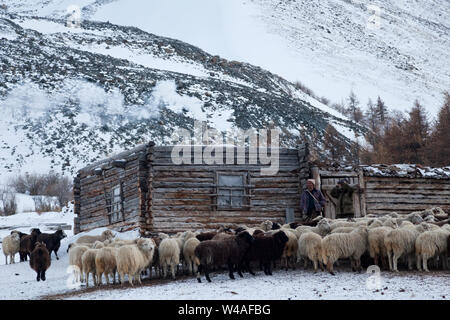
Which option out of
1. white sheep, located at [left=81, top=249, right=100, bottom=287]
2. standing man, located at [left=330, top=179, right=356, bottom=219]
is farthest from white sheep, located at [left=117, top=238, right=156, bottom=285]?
standing man, located at [left=330, top=179, right=356, bottom=219]

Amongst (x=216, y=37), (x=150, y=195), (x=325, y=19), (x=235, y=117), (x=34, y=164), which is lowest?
(x=150, y=195)

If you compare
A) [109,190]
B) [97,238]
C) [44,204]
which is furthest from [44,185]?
[97,238]

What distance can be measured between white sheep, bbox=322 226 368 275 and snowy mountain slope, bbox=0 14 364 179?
34.2 meters

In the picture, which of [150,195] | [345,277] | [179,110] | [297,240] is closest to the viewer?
[345,277]

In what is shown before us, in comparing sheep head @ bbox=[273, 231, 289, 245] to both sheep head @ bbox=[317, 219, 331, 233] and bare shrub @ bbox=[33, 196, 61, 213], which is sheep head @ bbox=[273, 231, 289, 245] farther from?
bare shrub @ bbox=[33, 196, 61, 213]

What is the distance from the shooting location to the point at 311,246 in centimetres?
1114

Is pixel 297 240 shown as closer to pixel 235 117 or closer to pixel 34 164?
pixel 34 164

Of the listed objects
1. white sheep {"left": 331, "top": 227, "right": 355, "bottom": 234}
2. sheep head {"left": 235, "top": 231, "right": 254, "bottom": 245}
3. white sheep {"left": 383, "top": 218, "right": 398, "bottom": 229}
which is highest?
white sheep {"left": 383, "top": 218, "right": 398, "bottom": 229}

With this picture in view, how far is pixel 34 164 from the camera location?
141ft

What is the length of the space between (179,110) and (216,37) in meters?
48.3

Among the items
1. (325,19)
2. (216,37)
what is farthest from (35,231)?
(325,19)

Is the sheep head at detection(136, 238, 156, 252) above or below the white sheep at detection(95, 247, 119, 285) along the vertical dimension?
above

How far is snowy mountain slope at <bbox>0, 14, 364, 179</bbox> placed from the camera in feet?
149

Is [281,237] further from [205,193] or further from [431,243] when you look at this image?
[205,193]
